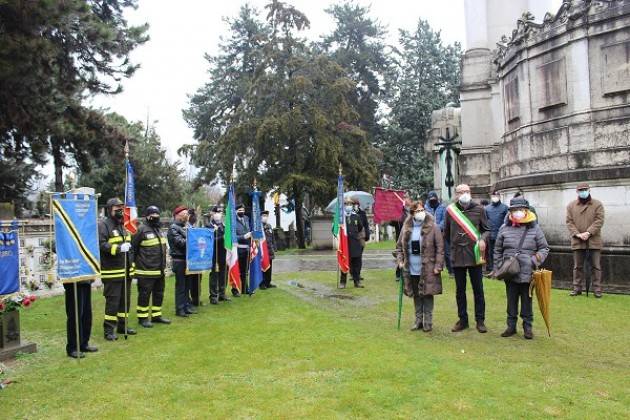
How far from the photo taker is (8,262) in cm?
820

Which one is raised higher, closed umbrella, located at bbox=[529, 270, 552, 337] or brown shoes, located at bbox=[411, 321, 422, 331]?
closed umbrella, located at bbox=[529, 270, 552, 337]

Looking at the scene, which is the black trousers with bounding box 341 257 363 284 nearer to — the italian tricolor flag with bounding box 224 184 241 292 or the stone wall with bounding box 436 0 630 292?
the italian tricolor flag with bounding box 224 184 241 292

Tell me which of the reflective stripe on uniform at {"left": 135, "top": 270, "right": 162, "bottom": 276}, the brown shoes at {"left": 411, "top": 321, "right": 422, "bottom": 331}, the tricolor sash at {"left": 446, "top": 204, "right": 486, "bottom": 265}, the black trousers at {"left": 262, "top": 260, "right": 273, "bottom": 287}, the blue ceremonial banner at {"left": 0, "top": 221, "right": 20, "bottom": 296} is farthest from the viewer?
the black trousers at {"left": 262, "top": 260, "right": 273, "bottom": 287}

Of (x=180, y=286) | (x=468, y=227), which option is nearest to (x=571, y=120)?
(x=468, y=227)

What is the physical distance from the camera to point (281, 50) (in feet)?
98.0

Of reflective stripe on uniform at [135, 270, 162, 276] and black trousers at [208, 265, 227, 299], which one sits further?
black trousers at [208, 265, 227, 299]

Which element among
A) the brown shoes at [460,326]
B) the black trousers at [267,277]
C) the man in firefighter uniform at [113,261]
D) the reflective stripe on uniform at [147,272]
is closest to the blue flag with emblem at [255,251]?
the black trousers at [267,277]

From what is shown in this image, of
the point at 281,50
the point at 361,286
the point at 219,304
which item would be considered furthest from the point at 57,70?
the point at 281,50

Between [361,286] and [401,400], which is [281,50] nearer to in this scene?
[361,286]

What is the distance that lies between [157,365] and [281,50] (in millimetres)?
25206

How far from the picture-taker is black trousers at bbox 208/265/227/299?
40.2 ft

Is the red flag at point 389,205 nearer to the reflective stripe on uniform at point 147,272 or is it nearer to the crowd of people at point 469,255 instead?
the crowd of people at point 469,255

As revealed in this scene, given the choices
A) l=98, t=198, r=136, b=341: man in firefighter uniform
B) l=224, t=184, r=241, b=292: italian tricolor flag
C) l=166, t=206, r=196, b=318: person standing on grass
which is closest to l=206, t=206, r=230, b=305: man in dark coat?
l=224, t=184, r=241, b=292: italian tricolor flag

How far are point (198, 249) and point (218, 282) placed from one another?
5.42 feet
